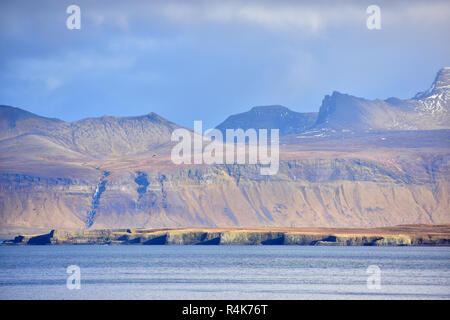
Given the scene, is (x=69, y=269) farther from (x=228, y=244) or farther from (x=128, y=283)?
(x=228, y=244)

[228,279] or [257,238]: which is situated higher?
[228,279]

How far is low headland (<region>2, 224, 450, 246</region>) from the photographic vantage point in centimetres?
17488

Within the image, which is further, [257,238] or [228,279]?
[257,238]

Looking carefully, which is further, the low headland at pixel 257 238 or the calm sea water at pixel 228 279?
the low headland at pixel 257 238

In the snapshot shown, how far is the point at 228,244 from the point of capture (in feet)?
596

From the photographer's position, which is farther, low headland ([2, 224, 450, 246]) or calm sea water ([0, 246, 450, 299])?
low headland ([2, 224, 450, 246])

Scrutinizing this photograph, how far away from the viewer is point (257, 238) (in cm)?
18550

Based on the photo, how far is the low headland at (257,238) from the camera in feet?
574

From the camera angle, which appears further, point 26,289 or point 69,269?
point 69,269
